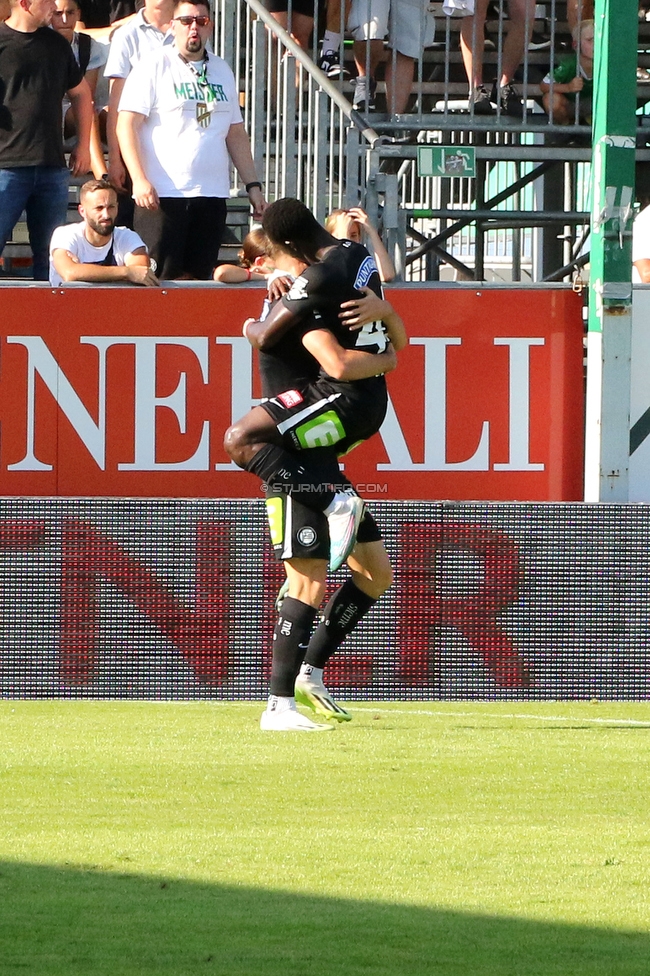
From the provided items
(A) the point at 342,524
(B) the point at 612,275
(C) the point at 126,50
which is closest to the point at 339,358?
(A) the point at 342,524

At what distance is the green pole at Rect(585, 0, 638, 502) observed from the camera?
997 centimetres

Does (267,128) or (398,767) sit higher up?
(267,128)

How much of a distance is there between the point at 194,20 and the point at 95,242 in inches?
67.6

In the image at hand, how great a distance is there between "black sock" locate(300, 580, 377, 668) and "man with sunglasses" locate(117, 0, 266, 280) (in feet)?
13.7

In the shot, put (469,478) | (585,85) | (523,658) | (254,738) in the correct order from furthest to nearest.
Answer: (585,85)
(469,478)
(523,658)
(254,738)

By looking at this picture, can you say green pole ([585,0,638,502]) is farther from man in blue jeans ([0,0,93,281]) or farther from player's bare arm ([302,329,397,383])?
man in blue jeans ([0,0,93,281])

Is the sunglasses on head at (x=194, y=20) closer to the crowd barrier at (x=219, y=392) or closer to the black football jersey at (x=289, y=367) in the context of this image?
the crowd barrier at (x=219, y=392)

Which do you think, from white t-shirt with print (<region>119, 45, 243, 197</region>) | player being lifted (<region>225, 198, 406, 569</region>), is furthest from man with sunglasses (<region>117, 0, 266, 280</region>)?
player being lifted (<region>225, 198, 406, 569</region>)

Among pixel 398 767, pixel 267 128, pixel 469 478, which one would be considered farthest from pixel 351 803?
pixel 267 128

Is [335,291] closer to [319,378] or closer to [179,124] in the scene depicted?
[319,378]

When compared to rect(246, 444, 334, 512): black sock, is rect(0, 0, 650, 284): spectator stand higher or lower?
higher

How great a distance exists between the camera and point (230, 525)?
9406 millimetres

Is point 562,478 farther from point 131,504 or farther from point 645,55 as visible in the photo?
point 645,55

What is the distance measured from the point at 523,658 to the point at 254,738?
240 cm
